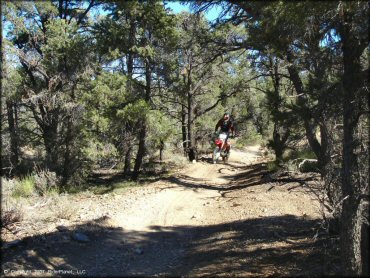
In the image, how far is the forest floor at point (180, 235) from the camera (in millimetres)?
6680

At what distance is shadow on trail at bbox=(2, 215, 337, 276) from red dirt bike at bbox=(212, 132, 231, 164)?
8.62 meters

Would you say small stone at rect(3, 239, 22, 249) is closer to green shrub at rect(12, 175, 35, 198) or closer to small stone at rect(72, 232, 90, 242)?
small stone at rect(72, 232, 90, 242)

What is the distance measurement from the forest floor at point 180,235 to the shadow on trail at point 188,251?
0.06 feet

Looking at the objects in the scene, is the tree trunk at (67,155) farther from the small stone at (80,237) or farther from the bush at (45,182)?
the small stone at (80,237)

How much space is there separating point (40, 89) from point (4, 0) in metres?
3.94

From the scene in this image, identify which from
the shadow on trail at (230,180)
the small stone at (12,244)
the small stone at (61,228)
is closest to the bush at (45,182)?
the shadow on trail at (230,180)

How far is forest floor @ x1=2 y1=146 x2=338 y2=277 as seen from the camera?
263 inches

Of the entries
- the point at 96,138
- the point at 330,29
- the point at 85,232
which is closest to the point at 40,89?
the point at 96,138

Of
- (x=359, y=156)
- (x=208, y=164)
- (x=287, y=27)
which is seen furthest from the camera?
(x=208, y=164)

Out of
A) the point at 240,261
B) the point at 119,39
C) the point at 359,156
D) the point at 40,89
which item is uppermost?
the point at 119,39

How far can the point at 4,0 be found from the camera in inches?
569

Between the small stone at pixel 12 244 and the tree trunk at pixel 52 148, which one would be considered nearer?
the small stone at pixel 12 244

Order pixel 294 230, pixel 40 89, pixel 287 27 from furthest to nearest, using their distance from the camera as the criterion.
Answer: pixel 40 89 → pixel 294 230 → pixel 287 27

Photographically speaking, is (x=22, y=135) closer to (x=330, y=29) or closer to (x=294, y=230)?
(x=294, y=230)
